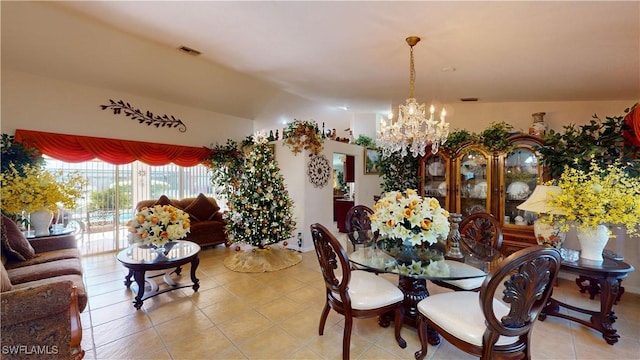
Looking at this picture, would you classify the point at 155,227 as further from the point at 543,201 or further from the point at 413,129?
the point at 543,201

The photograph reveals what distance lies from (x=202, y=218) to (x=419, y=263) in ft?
14.7

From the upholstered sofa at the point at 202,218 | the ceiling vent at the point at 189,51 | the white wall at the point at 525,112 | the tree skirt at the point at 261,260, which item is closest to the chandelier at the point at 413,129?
the white wall at the point at 525,112

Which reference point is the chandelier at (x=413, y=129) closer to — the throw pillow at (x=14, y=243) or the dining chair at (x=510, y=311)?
the dining chair at (x=510, y=311)

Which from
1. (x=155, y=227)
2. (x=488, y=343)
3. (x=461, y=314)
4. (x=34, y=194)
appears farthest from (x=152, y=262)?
(x=488, y=343)

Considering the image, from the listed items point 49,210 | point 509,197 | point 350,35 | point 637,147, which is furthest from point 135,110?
point 637,147

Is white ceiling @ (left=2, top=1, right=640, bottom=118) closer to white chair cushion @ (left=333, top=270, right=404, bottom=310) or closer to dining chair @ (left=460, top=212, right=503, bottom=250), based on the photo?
dining chair @ (left=460, top=212, right=503, bottom=250)

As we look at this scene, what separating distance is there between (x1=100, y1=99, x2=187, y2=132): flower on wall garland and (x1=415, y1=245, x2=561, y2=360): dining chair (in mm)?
5619

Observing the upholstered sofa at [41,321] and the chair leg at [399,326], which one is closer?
the upholstered sofa at [41,321]

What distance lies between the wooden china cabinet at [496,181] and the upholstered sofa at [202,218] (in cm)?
423

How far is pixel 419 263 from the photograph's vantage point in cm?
210

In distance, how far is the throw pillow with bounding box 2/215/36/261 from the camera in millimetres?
2629

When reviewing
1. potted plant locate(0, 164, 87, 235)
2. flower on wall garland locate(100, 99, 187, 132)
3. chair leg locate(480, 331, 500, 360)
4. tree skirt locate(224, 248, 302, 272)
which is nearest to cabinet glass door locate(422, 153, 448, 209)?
tree skirt locate(224, 248, 302, 272)

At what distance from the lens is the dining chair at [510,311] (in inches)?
54.6

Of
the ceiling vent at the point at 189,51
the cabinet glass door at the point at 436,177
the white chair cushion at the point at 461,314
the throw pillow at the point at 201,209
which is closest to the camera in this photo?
the white chair cushion at the point at 461,314
